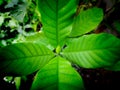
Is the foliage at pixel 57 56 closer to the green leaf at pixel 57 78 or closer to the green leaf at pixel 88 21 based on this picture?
the green leaf at pixel 57 78

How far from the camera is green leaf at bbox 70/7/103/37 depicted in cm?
71

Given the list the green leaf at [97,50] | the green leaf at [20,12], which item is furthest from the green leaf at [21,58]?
the green leaf at [20,12]

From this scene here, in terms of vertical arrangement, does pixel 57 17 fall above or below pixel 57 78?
above

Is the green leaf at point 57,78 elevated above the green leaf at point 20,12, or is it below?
below

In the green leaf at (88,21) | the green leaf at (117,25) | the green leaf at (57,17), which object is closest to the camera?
the green leaf at (57,17)

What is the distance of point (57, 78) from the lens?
58 cm

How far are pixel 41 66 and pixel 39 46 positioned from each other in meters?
0.06

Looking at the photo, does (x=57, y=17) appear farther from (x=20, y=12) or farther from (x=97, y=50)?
(x=20, y=12)

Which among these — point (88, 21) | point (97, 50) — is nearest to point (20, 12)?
point (88, 21)

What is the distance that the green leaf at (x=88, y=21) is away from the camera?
0.71 meters

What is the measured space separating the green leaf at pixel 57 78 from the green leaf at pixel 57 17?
3.2 inches

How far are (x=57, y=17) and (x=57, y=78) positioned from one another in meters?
0.18

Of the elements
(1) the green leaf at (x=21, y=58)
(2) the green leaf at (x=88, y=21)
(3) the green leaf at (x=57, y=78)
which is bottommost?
(3) the green leaf at (x=57, y=78)

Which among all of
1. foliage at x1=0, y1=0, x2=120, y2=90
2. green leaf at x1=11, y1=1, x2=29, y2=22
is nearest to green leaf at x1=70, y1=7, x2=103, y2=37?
foliage at x1=0, y1=0, x2=120, y2=90
